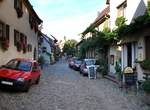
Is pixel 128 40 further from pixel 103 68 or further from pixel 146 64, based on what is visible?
pixel 103 68

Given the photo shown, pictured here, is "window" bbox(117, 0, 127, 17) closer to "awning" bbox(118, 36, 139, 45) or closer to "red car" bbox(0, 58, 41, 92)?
"awning" bbox(118, 36, 139, 45)

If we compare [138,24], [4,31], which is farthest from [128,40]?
[4,31]

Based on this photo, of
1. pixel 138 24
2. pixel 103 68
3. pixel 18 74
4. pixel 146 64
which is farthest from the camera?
pixel 103 68

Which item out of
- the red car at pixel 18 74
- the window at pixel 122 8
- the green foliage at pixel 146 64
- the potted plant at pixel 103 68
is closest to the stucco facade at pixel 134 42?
the window at pixel 122 8

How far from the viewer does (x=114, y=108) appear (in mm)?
11227

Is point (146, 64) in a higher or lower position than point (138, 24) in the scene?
lower

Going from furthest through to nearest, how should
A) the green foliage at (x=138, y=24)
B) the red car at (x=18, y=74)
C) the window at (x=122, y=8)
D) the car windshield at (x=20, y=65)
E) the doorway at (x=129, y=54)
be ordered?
the window at (x=122, y=8), the doorway at (x=129, y=54), the car windshield at (x=20, y=65), the green foliage at (x=138, y=24), the red car at (x=18, y=74)

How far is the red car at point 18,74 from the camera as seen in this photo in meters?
14.6

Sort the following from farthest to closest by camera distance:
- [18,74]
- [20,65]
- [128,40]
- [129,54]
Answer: [129,54] < [128,40] < [20,65] < [18,74]

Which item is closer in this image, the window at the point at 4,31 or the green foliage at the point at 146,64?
the green foliage at the point at 146,64

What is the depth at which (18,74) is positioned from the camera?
49.5 ft

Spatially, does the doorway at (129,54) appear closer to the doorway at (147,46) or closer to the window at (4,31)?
the doorway at (147,46)

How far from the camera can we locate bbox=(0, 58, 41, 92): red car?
14.6 metres

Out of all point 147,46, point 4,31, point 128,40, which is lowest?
point 147,46
